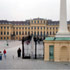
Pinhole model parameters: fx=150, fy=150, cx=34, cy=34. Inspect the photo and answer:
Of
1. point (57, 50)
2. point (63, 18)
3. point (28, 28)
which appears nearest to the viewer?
point (57, 50)

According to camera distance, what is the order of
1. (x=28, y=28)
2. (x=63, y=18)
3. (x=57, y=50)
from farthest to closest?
1. (x=28, y=28)
2. (x=63, y=18)
3. (x=57, y=50)

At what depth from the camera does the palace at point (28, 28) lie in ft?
213

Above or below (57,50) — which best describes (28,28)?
above

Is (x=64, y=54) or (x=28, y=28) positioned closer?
(x=64, y=54)

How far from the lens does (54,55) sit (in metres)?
11.2

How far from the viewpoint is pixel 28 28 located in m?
67.5

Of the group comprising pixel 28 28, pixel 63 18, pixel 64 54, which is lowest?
pixel 64 54

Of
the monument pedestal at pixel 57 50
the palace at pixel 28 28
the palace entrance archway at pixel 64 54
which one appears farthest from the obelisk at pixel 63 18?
the palace at pixel 28 28

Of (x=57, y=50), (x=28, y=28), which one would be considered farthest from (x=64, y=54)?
(x=28, y=28)

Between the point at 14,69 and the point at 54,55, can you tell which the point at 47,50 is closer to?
the point at 54,55

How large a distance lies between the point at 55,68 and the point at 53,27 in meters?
59.1

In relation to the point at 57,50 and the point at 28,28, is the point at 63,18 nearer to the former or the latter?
the point at 57,50

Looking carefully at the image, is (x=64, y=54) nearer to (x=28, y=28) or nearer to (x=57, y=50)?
(x=57, y=50)

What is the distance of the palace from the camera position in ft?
213
